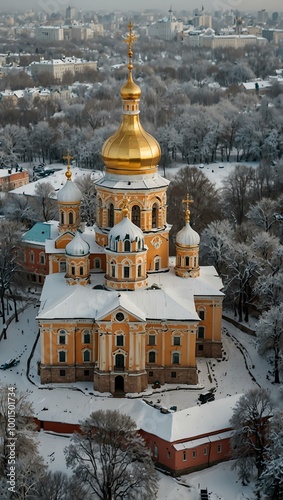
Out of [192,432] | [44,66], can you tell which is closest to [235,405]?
[192,432]

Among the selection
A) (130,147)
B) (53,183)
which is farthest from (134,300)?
(53,183)

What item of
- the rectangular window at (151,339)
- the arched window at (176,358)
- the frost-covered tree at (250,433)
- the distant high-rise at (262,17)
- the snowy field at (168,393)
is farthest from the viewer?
the distant high-rise at (262,17)

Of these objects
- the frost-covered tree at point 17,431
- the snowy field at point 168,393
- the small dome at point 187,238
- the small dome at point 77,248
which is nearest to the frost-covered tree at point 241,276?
the snowy field at point 168,393

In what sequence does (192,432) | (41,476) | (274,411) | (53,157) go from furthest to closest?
(53,157)
(192,432)
(274,411)
(41,476)

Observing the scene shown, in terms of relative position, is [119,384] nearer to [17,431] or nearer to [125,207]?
[17,431]

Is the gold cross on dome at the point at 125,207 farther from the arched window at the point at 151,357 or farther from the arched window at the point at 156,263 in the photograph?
the arched window at the point at 151,357

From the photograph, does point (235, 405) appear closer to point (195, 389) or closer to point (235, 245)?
point (195, 389)
